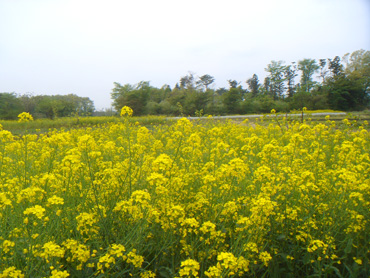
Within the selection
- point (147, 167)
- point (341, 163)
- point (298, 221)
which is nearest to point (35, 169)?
point (147, 167)

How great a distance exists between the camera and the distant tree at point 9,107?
2159cm

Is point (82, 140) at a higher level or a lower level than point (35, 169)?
higher

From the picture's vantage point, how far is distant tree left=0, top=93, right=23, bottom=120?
70.8ft

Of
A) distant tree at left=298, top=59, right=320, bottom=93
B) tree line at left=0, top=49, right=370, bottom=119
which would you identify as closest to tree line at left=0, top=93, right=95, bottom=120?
tree line at left=0, top=49, right=370, bottom=119

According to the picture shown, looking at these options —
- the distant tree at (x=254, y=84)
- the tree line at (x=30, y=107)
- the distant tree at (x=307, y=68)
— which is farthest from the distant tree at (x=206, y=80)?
the tree line at (x=30, y=107)

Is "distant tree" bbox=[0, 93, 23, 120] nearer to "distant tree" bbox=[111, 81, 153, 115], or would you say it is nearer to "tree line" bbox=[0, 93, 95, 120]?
"tree line" bbox=[0, 93, 95, 120]

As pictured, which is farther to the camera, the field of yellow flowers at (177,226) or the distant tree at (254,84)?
the distant tree at (254,84)

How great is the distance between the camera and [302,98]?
27.5 meters

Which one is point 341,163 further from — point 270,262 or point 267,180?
point 270,262

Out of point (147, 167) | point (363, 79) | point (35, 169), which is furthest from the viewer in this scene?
point (363, 79)

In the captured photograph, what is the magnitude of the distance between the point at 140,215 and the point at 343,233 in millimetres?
1723

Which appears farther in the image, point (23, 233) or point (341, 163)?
point (341, 163)

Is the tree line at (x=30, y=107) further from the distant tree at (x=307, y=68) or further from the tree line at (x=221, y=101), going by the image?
the distant tree at (x=307, y=68)

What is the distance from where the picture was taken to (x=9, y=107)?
72.5ft
